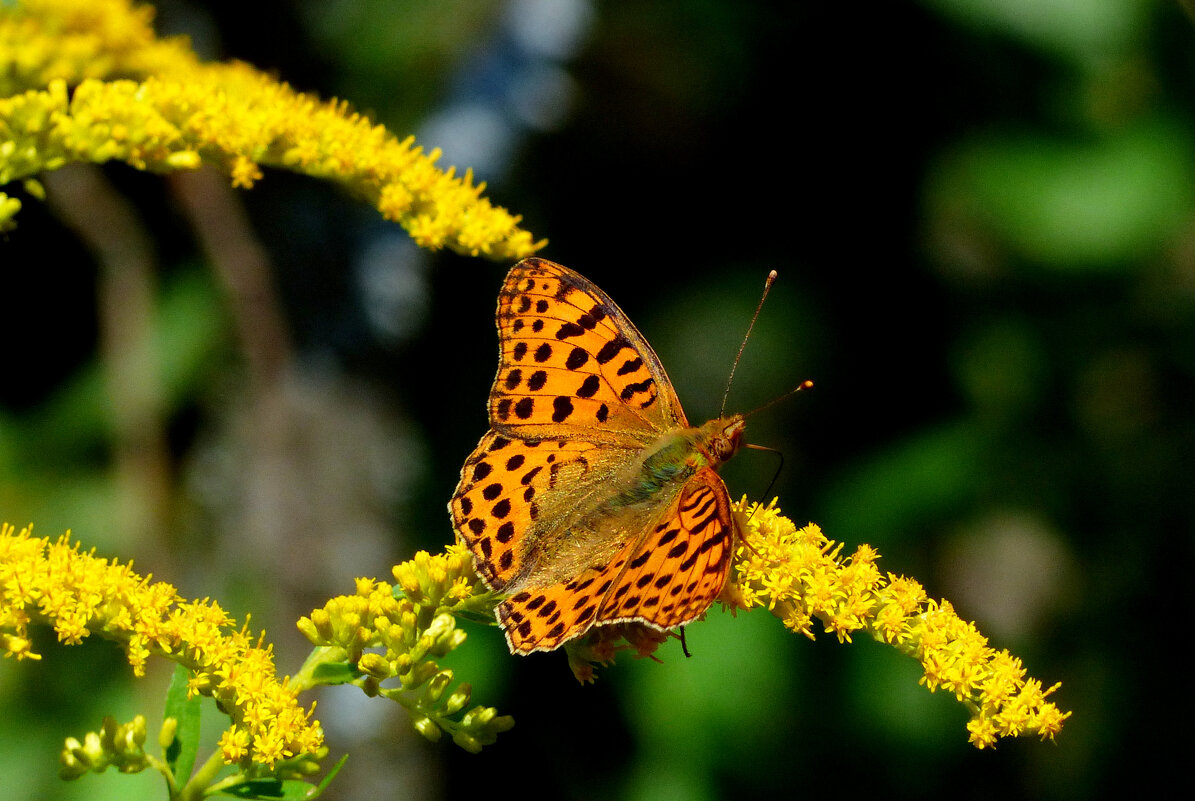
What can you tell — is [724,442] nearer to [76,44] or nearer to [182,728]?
[182,728]

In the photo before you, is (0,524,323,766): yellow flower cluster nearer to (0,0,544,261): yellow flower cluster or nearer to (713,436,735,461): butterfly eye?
(0,0,544,261): yellow flower cluster

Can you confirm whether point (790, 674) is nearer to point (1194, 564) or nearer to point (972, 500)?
point (972, 500)

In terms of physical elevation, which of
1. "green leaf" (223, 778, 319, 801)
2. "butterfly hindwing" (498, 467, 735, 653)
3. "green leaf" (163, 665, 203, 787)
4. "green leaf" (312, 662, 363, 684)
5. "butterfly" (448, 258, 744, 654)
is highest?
"butterfly" (448, 258, 744, 654)

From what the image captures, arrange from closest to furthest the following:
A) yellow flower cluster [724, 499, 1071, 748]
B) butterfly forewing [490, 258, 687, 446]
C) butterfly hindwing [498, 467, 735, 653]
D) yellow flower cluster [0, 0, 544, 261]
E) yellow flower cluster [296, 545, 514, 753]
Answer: butterfly hindwing [498, 467, 735, 653], yellow flower cluster [296, 545, 514, 753], yellow flower cluster [724, 499, 1071, 748], yellow flower cluster [0, 0, 544, 261], butterfly forewing [490, 258, 687, 446]

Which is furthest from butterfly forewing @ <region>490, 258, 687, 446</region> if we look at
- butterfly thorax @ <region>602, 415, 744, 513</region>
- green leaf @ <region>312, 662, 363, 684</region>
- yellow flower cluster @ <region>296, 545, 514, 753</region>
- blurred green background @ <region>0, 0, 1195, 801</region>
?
blurred green background @ <region>0, 0, 1195, 801</region>

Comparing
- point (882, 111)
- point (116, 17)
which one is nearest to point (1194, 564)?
point (882, 111)

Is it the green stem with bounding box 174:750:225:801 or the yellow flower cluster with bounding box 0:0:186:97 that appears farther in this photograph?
the yellow flower cluster with bounding box 0:0:186:97

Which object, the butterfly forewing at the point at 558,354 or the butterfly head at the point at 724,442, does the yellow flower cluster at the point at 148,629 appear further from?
the butterfly head at the point at 724,442
